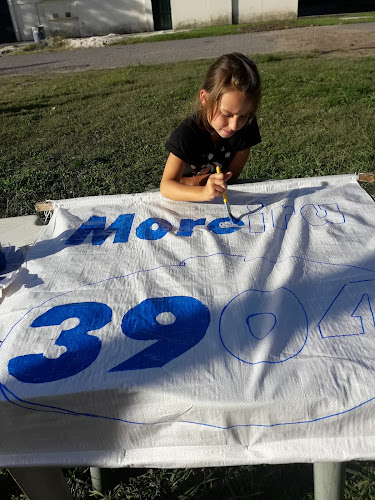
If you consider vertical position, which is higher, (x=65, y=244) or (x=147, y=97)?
(x=65, y=244)

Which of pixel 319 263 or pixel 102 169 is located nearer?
pixel 319 263

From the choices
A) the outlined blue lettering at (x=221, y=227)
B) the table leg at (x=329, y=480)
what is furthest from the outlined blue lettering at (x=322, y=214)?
the table leg at (x=329, y=480)

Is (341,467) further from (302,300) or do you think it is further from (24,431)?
(24,431)

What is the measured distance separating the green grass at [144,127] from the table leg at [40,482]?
2.20 metres

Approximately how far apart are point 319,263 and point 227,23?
45.4 ft

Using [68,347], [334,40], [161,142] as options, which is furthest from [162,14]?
[68,347]

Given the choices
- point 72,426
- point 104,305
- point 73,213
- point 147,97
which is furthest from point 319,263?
point 147,97

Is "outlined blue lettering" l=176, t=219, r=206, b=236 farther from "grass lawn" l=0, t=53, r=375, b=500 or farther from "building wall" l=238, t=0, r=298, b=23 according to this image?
"building wall" l=238, t=0, r=298, b=23

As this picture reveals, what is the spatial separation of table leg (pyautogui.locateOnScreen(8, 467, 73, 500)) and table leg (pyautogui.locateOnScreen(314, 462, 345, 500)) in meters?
0.60

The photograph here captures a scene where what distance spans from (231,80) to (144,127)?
3.04m

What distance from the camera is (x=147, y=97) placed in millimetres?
5391

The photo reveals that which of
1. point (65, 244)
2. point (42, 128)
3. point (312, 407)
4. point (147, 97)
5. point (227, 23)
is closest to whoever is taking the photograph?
point (312, 407)

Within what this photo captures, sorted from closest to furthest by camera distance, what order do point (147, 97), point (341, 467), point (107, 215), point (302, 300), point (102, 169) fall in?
1. point (341, 467)
2. point (302, 300)
3. point (107, 215)
4. point (102, 169)
5. point (147, 97)

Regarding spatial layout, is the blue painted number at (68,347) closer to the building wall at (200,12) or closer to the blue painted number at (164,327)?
the blue painted number at (164,327)
